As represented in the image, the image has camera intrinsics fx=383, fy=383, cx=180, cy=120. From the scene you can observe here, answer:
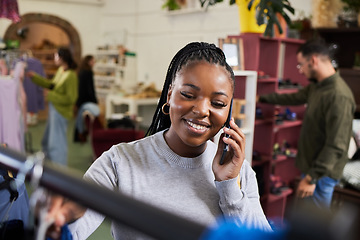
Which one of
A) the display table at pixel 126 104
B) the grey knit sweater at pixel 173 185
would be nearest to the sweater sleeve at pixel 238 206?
the grey knit sweater at pixel 173 185

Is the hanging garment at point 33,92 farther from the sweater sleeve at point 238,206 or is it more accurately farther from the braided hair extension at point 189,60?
the sweater sleeve at point 238,206

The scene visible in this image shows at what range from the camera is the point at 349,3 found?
4203mm

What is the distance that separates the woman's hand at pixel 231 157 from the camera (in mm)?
1031

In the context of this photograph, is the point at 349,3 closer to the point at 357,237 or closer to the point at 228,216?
the point at 228,216

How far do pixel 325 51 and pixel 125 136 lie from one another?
2.28 meters

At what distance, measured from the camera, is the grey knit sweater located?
1.02m

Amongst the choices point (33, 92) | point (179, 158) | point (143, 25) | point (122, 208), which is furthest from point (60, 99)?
point (143, 25)

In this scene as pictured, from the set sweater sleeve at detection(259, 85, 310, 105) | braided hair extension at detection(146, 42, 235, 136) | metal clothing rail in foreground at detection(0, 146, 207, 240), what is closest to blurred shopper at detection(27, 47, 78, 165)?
sweater sleeve at detection(259, 85, 310, 105)

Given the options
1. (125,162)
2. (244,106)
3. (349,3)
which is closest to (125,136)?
(244,106)

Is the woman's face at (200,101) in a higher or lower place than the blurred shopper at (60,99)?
higher

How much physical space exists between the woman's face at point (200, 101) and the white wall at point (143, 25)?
6182 millimetres

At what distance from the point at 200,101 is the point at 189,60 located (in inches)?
5.2

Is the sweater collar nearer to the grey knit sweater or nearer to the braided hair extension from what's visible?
the grey knit sweater

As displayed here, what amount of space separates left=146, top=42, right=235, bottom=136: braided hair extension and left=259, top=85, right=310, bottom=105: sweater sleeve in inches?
97.3
